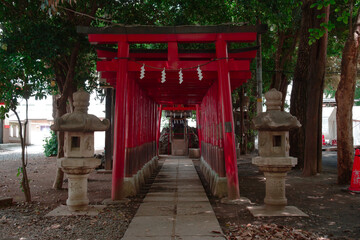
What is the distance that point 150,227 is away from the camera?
16.8ft

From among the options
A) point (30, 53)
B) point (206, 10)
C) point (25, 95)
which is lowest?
point (25, 95)

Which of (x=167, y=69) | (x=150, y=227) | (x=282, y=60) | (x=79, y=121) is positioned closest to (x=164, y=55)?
(x=167, y=69)

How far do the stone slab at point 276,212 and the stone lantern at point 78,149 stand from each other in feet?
10.4

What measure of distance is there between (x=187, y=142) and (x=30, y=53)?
1532 centimetres

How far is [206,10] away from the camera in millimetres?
9656

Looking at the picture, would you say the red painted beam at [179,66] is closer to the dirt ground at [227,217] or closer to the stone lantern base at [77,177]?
the stone lantern base at [77,177]

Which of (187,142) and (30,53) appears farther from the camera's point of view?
(187,142)

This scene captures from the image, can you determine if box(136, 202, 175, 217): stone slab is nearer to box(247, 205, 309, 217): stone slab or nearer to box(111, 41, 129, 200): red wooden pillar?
box(111, 41, 129, 200): red wooden pillar

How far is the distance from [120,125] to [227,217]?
120 inches

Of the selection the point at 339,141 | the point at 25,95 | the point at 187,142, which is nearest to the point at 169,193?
the point at 25,95

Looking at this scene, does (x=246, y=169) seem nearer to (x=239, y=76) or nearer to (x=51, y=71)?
(x=239, y=76)

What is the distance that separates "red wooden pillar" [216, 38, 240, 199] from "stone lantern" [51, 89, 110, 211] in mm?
2587

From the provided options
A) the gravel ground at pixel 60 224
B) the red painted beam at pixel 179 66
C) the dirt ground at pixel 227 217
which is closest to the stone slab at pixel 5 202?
the dirt ground at pixel 227 217

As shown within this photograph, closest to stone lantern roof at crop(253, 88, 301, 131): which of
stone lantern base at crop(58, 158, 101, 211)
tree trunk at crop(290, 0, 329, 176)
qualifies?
stone lantern base at crop(58, 158, 101, 211)
